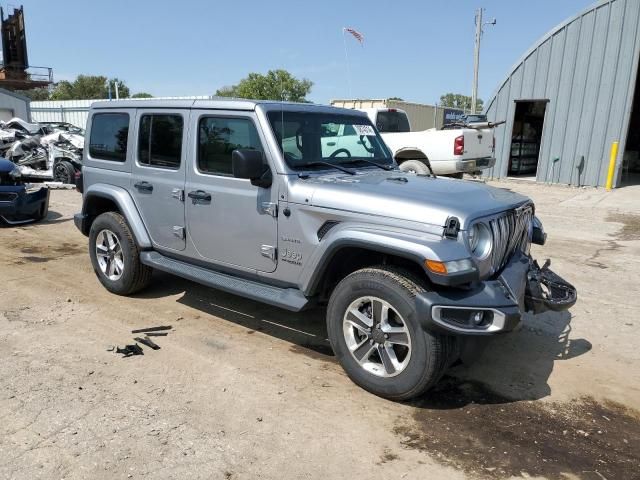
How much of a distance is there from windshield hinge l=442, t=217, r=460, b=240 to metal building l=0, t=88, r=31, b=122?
39.4 m

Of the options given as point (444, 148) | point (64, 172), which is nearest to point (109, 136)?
point (444, 148)

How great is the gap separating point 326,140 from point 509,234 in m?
1.71

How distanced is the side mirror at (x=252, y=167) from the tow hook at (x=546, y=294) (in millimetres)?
2078

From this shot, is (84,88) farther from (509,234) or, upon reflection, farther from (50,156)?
(509,234)

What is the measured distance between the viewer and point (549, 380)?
3.83m

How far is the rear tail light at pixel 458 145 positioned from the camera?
38.0 ft

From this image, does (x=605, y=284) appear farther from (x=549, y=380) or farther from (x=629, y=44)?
(x=629, y=44)

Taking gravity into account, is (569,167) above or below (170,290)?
above

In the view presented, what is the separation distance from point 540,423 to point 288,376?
5.69 ft

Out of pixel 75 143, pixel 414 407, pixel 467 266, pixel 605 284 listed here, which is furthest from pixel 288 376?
pixel 75 143

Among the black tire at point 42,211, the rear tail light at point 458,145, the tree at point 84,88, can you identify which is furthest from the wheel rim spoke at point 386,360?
the tree at point 84,88

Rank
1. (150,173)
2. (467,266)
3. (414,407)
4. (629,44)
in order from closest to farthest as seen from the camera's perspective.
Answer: (467,266), (414,407), (150,173), (629,44)

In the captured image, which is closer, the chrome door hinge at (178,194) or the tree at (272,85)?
the chrome door hinge at (178,194)

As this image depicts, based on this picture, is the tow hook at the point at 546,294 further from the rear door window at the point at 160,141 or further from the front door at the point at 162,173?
the rear door window at the point at 160,141
